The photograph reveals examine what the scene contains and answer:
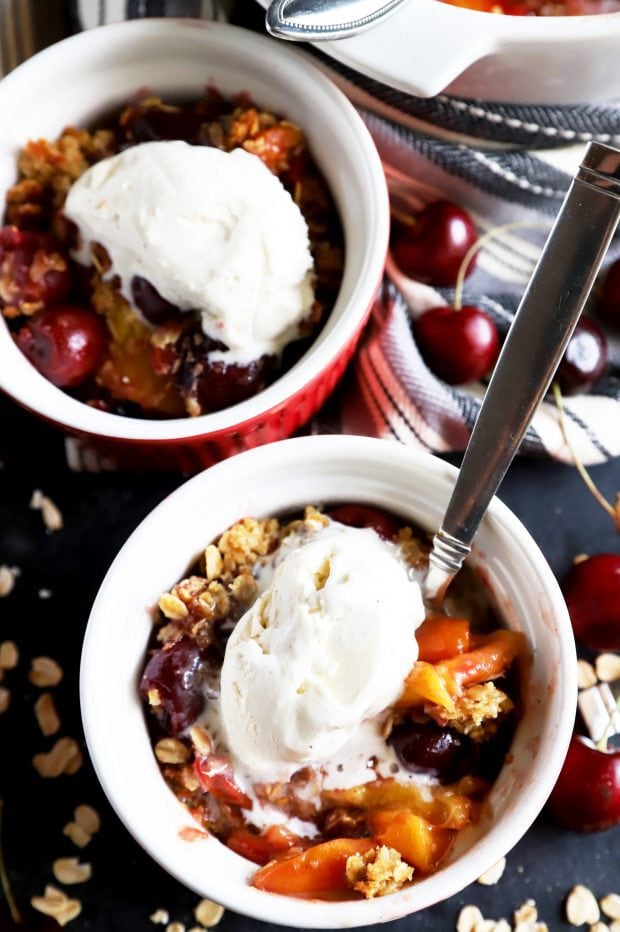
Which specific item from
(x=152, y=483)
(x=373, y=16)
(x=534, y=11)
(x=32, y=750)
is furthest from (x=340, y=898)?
(x=534, y=11)

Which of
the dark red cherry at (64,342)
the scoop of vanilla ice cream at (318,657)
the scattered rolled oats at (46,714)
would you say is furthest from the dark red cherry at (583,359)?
the scattered rolled oats at (46,714)

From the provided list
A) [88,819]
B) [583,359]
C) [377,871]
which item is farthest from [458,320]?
[88,819]

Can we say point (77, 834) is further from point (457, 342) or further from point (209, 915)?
point (457, 342)

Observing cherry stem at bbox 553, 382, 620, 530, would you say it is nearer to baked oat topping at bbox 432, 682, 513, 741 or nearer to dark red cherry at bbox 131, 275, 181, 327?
baked oat topping at bbox 432, 682, 513, 741

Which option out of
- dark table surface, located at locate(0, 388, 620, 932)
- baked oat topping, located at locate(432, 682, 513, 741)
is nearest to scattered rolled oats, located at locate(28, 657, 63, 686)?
dark table surface, located at locate(0, 388, 620, 932)

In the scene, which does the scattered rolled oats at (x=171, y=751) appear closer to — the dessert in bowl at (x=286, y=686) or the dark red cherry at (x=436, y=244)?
the dessert in bowl at (x=286, y=686)

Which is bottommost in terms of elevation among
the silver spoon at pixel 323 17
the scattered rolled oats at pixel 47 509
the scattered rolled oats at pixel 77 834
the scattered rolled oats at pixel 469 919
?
the scattered rolled oats at pixel 469 919

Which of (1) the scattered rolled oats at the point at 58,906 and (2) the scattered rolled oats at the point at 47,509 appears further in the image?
(2) the scattered rolled oats at the point at 47,509

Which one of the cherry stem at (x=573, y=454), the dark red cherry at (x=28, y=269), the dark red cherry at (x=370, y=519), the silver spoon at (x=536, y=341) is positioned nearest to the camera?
A: the silver spoon at (x=536, y=341)
